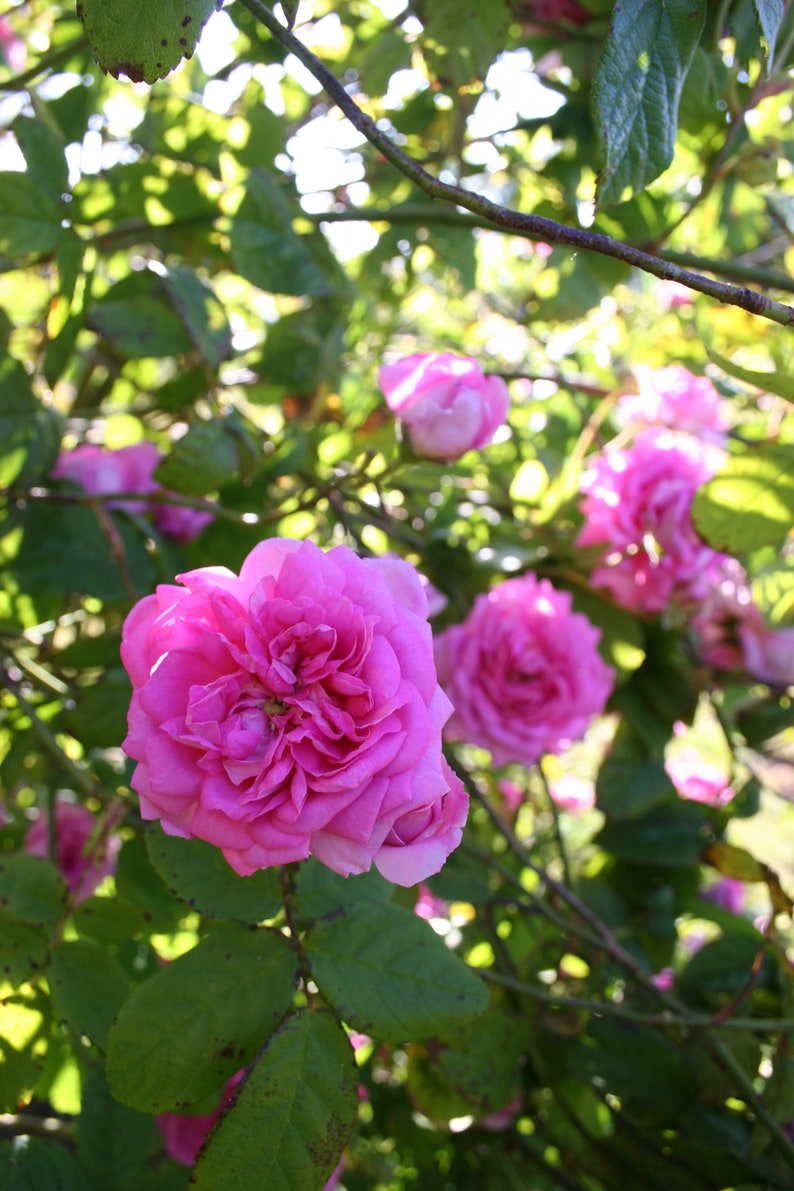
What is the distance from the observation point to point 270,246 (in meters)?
0.83

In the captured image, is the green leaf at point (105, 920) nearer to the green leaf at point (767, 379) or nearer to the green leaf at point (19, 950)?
the green leaf at point (19, 950)

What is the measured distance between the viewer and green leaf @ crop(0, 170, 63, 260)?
73 centimetres

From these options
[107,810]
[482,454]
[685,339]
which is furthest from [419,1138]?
[685,339]

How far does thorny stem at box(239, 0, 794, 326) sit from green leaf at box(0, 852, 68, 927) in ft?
1.46

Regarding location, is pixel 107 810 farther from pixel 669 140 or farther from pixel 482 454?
pixel 482 454

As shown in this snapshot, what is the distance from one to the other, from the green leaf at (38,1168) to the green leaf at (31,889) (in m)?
0.15

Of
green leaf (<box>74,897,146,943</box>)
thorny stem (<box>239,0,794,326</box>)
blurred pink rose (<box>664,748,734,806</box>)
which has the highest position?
thorny stem (<box>239,0,794,326</box>)

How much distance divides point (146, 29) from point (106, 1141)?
62 cm

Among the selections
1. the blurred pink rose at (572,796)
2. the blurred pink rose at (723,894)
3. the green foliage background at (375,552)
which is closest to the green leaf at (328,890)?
the green foliage background at (375,552)

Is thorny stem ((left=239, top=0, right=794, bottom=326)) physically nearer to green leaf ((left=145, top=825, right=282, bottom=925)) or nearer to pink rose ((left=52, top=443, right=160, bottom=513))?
green leaf ((left=145, top=825, right=282, bottom=925))

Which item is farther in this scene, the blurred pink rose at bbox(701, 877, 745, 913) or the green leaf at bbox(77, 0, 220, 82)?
the blurred pink rose at bbox(701, 877, 745, 913)

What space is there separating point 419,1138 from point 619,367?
1231 mm

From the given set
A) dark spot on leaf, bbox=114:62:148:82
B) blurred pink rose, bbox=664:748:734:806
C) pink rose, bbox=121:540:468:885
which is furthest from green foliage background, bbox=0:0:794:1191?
blurred pink rose, bbox=664:748:734:806

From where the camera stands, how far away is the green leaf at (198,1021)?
0.45 m
